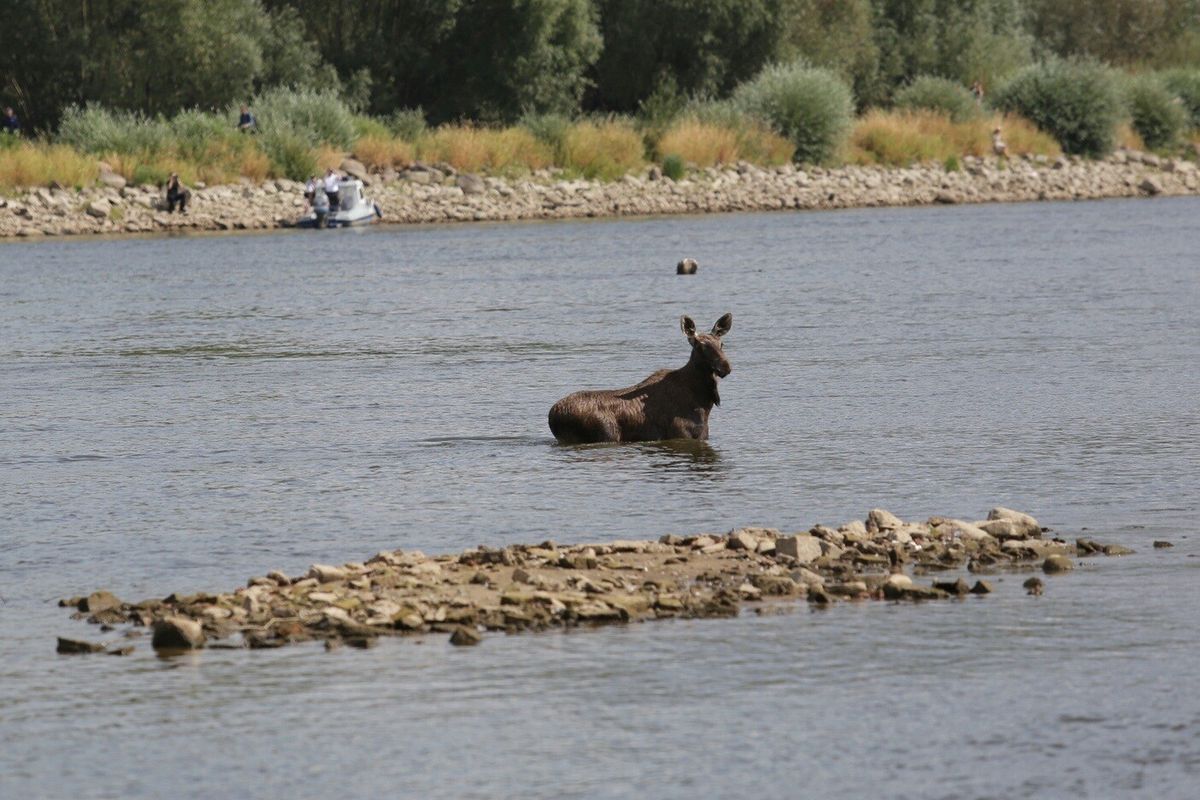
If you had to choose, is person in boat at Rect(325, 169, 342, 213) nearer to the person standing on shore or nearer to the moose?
the person standing on shore

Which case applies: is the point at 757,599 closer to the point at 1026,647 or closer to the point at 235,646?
the point at 1026,647

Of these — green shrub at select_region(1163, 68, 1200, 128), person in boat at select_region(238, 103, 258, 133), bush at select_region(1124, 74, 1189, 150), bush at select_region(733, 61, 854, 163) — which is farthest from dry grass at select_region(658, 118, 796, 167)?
green shrub at select_region(1163, 68, 1200, 128)

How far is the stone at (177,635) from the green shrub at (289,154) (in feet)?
182

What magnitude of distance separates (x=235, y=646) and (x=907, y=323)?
21.2 meters

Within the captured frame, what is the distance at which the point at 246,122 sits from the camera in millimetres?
67188

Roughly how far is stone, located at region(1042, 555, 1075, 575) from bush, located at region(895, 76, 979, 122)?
6743 cm

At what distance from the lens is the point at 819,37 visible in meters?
85.3

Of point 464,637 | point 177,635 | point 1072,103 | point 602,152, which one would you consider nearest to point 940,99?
point 1072,103

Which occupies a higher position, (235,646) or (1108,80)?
(1108,80)

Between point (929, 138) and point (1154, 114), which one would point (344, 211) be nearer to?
point (929, 138)

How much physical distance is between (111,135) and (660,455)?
49387 millimetres

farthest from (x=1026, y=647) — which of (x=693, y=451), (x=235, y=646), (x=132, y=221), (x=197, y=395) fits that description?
(x=132, y=221)

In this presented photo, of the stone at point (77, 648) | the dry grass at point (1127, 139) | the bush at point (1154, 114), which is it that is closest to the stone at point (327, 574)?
the stone at point (77, 648)

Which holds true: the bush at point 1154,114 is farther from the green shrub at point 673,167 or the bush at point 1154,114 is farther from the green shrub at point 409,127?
the green shrub at point 409,127
